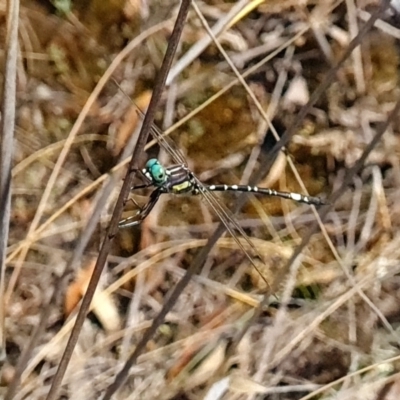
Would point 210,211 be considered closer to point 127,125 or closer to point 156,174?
point 127,125

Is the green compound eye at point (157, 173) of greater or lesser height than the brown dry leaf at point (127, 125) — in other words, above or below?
below

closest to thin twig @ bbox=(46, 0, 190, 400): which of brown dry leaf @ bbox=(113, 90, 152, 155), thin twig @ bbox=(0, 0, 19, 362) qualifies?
thin twig @ bbox=(0, 0, 19, 362)

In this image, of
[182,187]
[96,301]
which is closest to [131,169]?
[182,187]

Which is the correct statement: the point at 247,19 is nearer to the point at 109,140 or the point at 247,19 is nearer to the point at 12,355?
the point at 109,140

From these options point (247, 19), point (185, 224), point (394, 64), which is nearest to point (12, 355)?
point (185, 224)

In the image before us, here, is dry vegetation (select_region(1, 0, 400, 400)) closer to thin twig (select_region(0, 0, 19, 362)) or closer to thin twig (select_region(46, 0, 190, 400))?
thin twig (select_region(0, 0, 19, 362))

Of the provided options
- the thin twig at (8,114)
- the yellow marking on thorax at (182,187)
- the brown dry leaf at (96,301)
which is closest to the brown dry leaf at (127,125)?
the brown dry leaf at (96,301)

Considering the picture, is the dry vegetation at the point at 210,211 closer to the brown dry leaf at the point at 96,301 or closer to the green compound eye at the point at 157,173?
the brown dry leaf at the point at 96,301

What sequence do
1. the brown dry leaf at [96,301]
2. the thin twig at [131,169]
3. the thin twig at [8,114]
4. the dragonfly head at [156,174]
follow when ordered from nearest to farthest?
the thin twig at [131,169], the thin twig at [8,114], the dragonfly head at [156,174], the brown dry leaf at [96,301]
